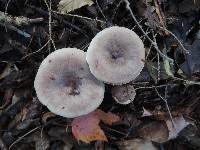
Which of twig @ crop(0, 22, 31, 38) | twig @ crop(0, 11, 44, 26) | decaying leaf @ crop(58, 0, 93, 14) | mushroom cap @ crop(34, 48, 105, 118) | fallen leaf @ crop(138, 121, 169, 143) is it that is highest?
decaying leaf @ crop(58, 0, 93, 14)

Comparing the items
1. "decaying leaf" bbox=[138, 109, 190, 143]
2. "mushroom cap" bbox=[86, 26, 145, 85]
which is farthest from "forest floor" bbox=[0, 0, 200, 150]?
"mushroom cap" bbox=[86, 26, 145, 85]

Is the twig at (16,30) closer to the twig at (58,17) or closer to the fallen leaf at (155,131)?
the twig at (58,17)

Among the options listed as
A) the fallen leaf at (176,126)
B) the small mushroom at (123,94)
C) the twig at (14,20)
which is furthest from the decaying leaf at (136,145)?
the twig at (14,20)

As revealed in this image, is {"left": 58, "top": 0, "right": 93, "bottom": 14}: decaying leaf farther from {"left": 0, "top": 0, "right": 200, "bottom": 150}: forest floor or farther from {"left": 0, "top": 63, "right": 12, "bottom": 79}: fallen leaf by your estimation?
{"left": 0, "top": 63, "right": 12, "bottom": 79}: fallen leaf

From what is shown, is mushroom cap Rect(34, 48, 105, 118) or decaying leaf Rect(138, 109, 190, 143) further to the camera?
decaying leaf Rect(138, 109, 190, 143)

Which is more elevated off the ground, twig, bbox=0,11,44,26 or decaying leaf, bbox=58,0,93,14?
decaying leaf, bbox=58,0,93,14
